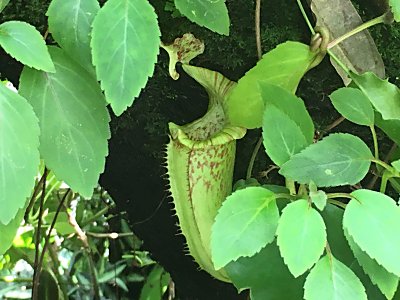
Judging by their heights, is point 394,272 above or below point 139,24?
below

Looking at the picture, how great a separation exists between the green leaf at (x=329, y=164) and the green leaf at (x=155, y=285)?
0.84m

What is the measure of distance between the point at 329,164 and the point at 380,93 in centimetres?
9

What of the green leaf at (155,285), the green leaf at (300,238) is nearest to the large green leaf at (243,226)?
the green leaf at (300,238)

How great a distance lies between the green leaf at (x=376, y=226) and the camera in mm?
401

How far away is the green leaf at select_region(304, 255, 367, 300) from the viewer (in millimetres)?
408

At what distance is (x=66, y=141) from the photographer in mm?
435

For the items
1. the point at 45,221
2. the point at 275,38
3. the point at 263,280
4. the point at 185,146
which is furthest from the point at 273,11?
the point at 45,221

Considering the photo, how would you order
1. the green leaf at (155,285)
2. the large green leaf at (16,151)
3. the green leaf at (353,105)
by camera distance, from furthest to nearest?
the green leaf at (155,285) < the green leaf at (353,105) < the large green leaf at (16,151)

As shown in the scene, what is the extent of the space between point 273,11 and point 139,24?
0.79ft

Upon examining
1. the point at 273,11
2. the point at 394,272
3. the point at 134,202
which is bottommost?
the point at 134,202

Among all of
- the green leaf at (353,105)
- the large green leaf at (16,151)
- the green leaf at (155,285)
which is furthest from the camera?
the green leaf at (155,285)

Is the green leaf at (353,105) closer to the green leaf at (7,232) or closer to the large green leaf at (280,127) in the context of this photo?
the large green leaf at (280,127)

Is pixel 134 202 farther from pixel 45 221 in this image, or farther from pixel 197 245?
pixel 45 221

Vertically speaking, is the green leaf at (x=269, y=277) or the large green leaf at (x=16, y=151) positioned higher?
the large green leaf at (x=16, y=151)
